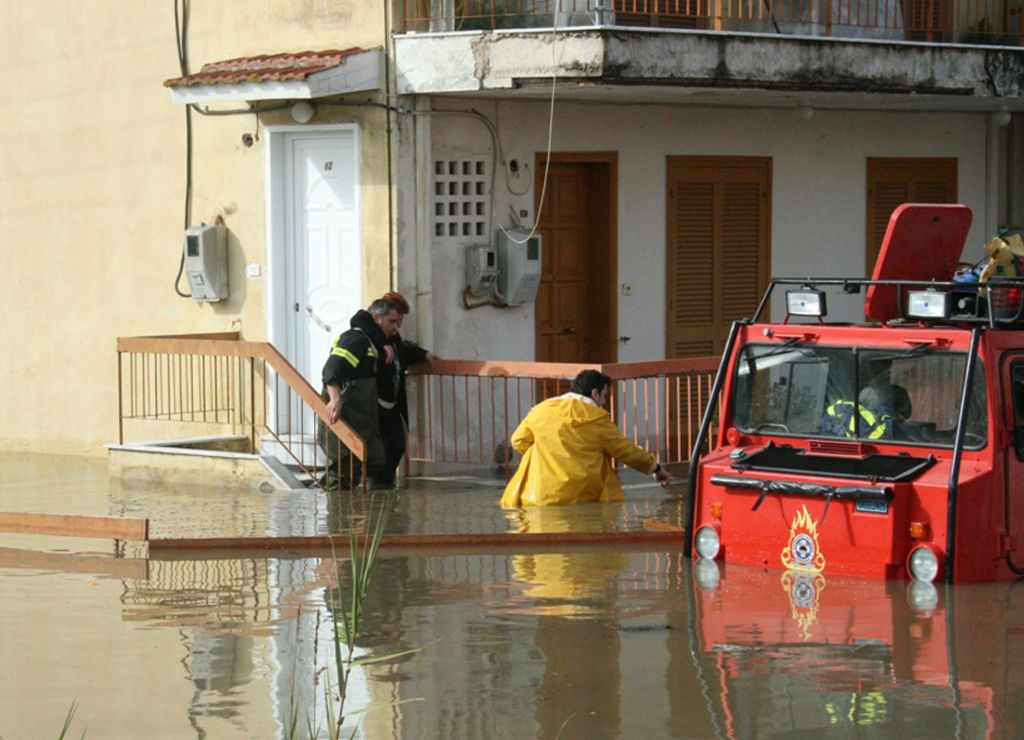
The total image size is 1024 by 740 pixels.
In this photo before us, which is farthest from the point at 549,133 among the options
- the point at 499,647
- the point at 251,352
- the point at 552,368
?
the point at 499,647

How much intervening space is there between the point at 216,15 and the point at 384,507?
18.6 ft

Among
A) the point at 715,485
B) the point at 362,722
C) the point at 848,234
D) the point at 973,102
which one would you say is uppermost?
the point at 973,102

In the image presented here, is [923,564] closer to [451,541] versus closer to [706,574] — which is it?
[706,574]

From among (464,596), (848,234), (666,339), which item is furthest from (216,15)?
(464,596)

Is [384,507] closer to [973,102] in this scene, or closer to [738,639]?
[738,639]

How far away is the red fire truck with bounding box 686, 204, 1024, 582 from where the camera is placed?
1002 cm

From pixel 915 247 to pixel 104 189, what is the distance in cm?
951

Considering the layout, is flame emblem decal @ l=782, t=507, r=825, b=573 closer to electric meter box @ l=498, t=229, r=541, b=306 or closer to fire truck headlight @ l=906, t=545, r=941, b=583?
fire truck headlight @ l=906, t=545, r=941, b=583

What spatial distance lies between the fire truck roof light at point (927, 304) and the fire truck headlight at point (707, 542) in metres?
1.73

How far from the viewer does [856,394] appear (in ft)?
35.4

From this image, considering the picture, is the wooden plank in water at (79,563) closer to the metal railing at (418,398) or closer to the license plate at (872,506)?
the metal railing at (418,398)

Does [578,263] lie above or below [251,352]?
above

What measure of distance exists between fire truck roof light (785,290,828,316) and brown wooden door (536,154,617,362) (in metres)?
6.22

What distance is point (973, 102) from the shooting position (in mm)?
18766
